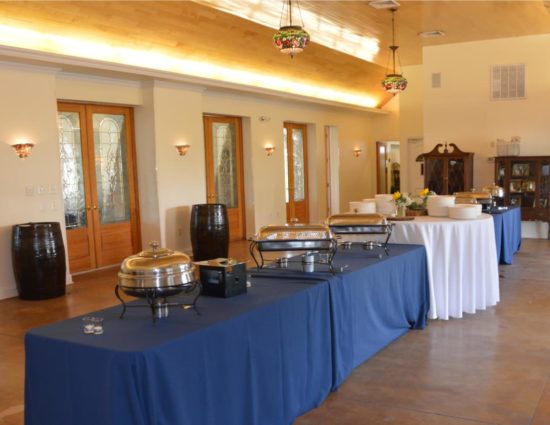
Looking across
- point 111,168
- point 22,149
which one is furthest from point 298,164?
point 22,149

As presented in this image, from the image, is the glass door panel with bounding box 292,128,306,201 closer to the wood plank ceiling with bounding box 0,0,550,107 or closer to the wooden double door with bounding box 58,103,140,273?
the wood plank ceiling with bounding box 0,0,550,107

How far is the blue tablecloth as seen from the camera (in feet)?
24.6

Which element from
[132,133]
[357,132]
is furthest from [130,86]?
[357,132]

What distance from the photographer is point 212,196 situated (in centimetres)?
1052

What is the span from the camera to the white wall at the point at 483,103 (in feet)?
33.3

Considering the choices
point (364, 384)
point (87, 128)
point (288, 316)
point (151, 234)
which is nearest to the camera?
point (288, 316)

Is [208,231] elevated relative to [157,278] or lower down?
lower down

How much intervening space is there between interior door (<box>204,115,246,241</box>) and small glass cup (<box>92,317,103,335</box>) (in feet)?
25.5

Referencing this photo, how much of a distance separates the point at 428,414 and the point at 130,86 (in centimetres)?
674

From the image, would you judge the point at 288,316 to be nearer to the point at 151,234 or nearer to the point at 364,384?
the point at 364,384

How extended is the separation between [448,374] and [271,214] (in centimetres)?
807

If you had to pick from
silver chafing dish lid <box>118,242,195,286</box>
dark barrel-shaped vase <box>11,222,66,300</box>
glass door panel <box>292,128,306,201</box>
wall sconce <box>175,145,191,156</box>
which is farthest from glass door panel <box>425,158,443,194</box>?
silver chafing dish lid <box>118,242,195,286</box>

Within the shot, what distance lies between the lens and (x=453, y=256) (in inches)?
198

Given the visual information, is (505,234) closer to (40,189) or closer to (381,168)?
(40,189)
